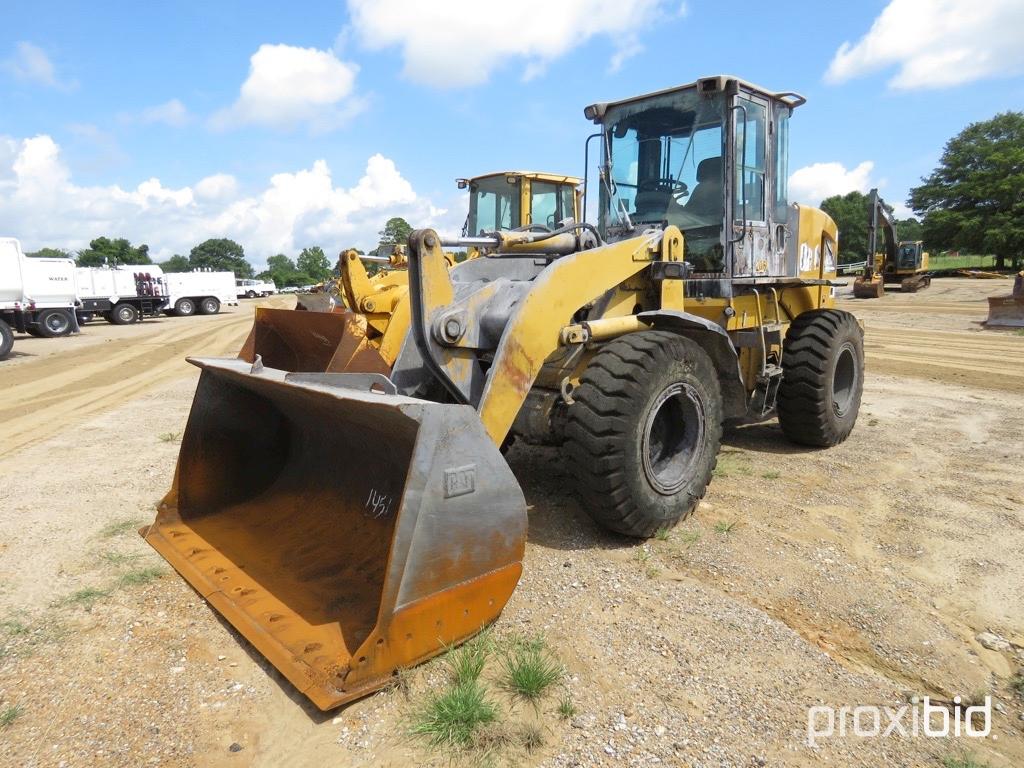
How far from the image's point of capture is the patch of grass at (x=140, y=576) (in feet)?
11.8

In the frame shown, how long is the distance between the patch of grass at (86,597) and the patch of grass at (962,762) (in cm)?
378

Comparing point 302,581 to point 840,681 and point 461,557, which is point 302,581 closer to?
point 461,557

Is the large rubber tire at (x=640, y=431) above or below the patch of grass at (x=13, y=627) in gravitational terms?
above

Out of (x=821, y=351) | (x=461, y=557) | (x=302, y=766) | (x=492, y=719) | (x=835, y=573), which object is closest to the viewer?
(x=302, y=766)

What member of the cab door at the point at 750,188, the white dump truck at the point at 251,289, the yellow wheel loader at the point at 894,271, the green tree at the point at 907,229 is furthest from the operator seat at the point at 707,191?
the green tree at the point at 907,229

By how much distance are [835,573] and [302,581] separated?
9.37ft

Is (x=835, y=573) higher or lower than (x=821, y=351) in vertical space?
lower

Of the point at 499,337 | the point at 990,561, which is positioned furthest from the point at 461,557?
the point at 990,561

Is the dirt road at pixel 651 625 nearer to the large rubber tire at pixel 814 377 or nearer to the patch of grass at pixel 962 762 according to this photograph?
the patch of grass at pixel 962 762

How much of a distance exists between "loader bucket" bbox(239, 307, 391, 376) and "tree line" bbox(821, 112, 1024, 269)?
38.2 meters

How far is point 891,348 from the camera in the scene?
533 inches

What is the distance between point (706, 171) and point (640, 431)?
2.59 m

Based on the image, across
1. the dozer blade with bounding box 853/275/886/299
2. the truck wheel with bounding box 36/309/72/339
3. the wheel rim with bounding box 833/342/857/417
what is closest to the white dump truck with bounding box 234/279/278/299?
the truck wheel with bounding box 36/309/72/339

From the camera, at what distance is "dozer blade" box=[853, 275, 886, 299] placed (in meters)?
26.0
